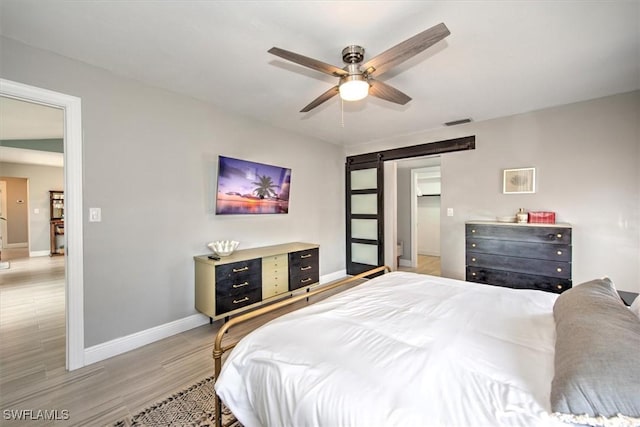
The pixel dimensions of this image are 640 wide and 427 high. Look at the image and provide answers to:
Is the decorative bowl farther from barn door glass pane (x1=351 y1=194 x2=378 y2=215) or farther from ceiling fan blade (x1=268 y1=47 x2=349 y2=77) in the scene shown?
barn door glass pane (x1=351 y1=194 x2=378 y2=215)

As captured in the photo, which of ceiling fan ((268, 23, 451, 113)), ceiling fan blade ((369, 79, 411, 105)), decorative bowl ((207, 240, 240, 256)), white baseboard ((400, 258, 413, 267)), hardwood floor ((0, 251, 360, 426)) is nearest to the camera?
ceiling fan ((268, 23, 451, 113))

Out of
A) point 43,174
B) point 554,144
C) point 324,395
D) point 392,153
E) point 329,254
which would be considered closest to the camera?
Result: point 324,395

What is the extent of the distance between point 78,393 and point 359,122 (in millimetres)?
3967

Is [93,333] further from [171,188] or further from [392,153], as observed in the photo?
[392,153]

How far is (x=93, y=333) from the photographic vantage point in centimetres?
229

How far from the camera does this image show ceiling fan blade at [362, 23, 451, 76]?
1397 millimetres

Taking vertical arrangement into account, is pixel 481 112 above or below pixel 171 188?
above

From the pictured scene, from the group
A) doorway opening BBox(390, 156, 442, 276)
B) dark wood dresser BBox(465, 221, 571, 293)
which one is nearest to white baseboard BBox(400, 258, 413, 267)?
doorway opening BBox(390, 156, 442, 276)

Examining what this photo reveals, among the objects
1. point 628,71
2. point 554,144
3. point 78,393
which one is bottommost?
point 78,393

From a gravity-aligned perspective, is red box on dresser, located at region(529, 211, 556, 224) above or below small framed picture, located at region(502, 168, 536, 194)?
below

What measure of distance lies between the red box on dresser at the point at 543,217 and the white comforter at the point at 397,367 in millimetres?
1987

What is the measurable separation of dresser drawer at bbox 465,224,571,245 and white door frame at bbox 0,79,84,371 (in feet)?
13.5

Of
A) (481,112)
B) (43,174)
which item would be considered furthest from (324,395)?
(43,174)

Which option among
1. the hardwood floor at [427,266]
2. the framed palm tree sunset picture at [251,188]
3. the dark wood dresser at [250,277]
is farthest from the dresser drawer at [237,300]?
the hardwood floor at [427,266]
